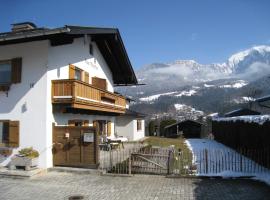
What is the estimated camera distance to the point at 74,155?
49.1ft

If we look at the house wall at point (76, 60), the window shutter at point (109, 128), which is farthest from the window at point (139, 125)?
the house wall at point (76, 60)

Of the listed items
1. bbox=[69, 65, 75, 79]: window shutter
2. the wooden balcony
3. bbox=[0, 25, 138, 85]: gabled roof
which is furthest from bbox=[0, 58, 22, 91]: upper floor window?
bbox=[69, 65, 75, 79]: window shutter

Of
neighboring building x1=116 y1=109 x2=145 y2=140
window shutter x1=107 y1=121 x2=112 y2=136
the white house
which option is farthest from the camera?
neighboring building x1=116 y1=109 x2=145 y2=140

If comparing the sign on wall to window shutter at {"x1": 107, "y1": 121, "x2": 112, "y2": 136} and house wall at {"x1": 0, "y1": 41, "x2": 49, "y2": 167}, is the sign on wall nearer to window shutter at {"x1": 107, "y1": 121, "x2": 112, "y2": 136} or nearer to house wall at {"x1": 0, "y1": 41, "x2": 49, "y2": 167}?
house wall at {"x1": 0, "y1": 41, "x2": 49, "y2": 167}

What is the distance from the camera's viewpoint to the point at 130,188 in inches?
447

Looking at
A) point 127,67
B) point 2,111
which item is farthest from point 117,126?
point 2,111

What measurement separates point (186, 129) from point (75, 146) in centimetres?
4258

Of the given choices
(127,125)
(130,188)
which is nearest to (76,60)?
(130,188)

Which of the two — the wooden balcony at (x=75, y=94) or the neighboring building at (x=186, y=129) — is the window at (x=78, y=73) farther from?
the neighboring building at (x=186, y=129)

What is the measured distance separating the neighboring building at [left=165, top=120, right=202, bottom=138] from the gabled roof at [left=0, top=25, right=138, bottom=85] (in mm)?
29674

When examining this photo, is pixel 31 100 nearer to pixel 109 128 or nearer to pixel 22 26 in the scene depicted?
pixel 22 26

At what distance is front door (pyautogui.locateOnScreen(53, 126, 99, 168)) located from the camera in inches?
575

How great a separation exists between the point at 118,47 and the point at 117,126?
52.3ft

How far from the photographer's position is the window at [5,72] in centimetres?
1592
